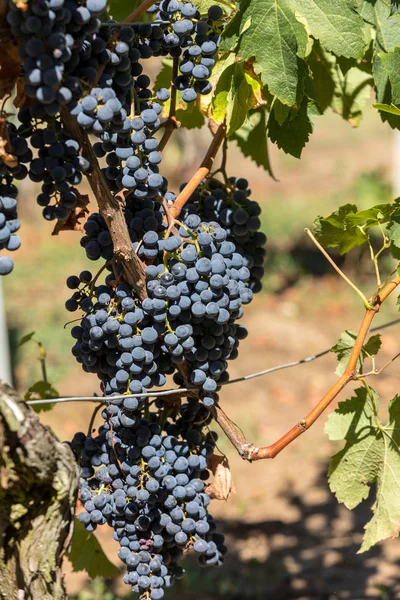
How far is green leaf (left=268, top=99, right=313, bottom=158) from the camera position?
5.06 feet

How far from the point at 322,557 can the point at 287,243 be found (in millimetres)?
5425

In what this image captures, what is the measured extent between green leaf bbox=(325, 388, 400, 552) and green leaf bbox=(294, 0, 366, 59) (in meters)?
0.81

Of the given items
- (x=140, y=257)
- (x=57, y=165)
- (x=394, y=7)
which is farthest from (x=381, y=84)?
(x=57, y=165)

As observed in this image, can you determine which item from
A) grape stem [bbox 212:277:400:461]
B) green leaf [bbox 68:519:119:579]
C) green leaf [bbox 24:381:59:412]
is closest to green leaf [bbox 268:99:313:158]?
grape stem [bbox 212:277:400:461]

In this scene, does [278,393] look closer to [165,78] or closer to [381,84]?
[165,78]

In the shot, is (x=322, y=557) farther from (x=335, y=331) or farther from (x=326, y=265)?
(x=326, y=265)

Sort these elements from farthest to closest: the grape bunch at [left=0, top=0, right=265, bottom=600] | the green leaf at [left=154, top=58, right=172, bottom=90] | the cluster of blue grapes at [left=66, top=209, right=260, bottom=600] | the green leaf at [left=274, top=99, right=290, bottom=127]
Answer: the green leaf at [left=154, top=58, right=172, bottom=90]
the green leaf at [left=274, top=99, right=290, bottom=127]
the cluster of blue grapes at [left=66, top=209, right=260, bottom=600]
the grape bunch at [left=0, top=0, right=265, bottom=600]

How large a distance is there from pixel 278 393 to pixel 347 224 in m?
3.82

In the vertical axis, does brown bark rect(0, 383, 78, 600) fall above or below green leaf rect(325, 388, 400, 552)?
below

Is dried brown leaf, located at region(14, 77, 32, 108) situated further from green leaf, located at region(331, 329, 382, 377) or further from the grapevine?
green leaf, located at region(331, 329, 382, 377)

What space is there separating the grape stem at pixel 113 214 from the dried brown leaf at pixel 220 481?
523 mm

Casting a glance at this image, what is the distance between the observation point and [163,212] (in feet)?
4.86

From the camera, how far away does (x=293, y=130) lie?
61.6 inches

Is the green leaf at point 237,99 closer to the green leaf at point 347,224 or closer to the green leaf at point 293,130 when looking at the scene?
the green leaf at point 293,130
